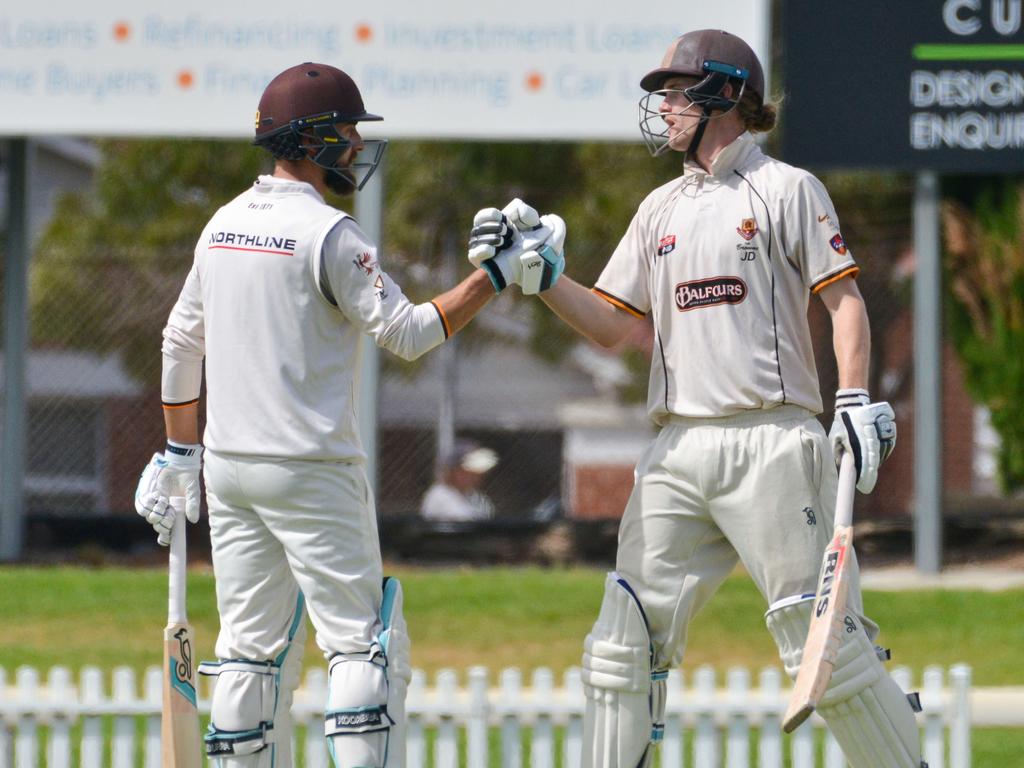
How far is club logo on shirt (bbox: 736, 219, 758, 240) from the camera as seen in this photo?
15.5 ft

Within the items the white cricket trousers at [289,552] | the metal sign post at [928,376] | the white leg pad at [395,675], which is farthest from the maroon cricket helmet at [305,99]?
the metal sign post at [928,376]

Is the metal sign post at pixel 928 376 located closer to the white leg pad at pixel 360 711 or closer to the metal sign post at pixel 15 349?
the metal sign post at pixel 15 349

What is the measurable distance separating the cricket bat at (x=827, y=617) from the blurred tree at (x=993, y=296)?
6.25 meters

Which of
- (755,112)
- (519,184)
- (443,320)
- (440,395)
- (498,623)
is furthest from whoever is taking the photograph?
(519,184)

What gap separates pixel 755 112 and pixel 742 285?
564 millimetres

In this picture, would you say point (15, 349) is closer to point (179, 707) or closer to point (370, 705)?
point (179, 707)

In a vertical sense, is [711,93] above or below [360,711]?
above

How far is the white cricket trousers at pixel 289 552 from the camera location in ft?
15.0

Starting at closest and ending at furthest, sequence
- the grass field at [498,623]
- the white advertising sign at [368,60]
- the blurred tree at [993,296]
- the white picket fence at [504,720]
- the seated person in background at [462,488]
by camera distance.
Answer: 1. the white picket fence at [504,720]
2. the grass field at [498,623]
3. the blurred tree at [993,296]
4. the white advertising sign at [368,60]
5. the seated person in background at [462,488]

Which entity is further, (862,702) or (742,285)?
(742,285)

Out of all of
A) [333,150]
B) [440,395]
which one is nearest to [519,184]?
[440,395]

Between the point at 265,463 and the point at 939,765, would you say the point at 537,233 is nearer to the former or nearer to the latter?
the point at 265,463

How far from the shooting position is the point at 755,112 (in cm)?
493

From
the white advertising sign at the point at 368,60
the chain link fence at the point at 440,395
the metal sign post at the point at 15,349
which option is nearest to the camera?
the white advertising sign at the point at 368,60
